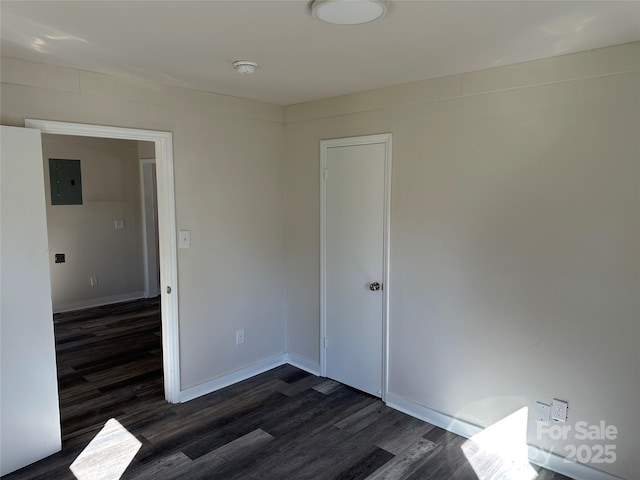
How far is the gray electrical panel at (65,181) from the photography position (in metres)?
5.42

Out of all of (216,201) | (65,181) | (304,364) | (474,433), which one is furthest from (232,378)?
(65,181)

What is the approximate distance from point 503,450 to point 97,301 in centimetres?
527

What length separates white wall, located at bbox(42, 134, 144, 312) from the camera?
5.54 metres

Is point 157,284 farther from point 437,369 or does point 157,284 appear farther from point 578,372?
point 578,372

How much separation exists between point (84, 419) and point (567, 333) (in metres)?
3.16

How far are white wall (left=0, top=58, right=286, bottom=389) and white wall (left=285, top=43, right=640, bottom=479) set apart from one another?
0.86 meters

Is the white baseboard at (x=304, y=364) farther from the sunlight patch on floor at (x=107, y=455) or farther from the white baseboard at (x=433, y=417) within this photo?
the sunlight patch on floor at (x=107, y=455)

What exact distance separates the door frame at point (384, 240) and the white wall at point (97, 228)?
3.64 metres

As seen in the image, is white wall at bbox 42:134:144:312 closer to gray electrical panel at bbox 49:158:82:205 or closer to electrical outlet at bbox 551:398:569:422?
gray electrical panel at bbox 49:158:82:205

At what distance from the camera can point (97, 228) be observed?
586 centimetres

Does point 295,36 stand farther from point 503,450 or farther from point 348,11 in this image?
point 503,450

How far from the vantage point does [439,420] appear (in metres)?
3.03

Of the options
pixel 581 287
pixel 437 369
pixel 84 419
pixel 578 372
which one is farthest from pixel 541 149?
pixel 84 419

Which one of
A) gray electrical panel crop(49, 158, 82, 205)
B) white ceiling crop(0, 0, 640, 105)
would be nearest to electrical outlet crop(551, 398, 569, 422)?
white ceiling crop(0, 0, 640, 105)
